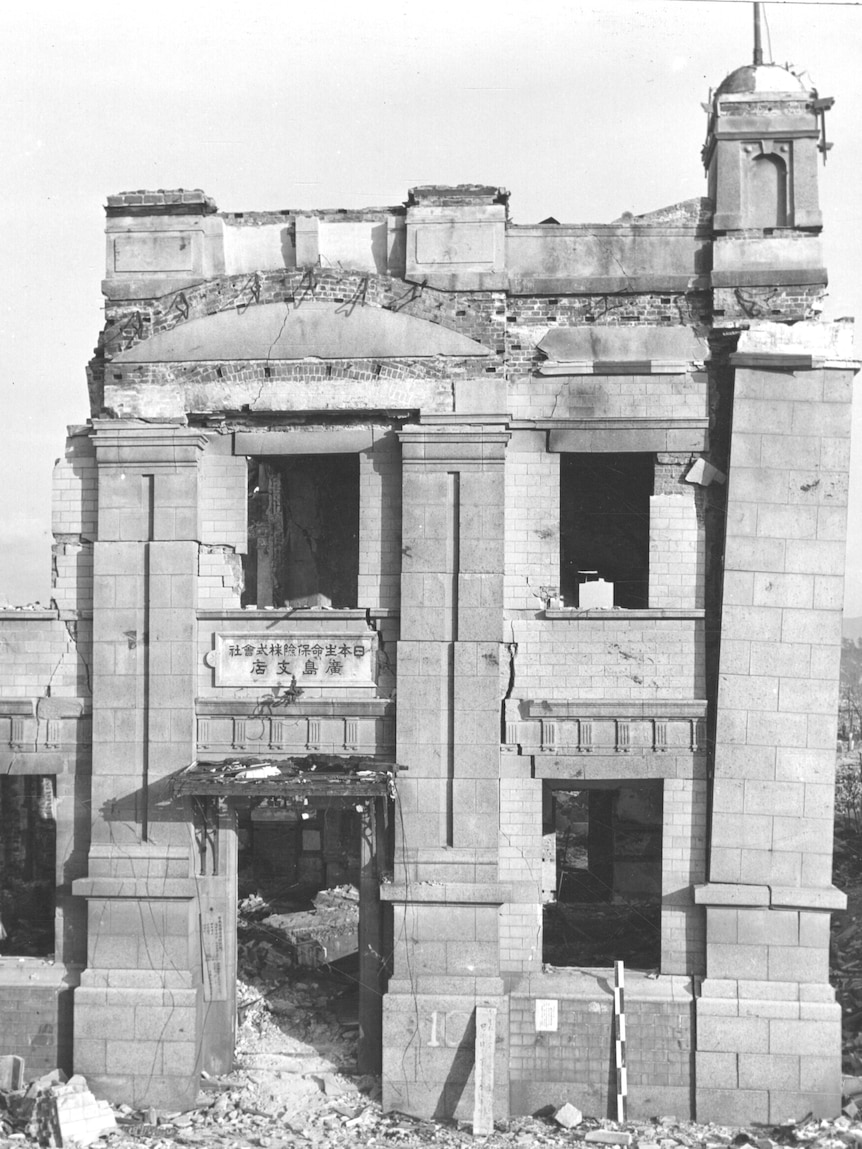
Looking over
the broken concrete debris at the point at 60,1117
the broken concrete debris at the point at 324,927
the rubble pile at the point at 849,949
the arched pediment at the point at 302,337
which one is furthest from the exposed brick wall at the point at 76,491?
the rubble pile at the point at 849,949

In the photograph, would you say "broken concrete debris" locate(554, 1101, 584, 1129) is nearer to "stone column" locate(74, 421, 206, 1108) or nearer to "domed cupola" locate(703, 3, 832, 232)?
"stone column" locate(74, 421, 206, 1108)

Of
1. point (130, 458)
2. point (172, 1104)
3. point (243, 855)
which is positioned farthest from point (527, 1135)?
point (243, 855)

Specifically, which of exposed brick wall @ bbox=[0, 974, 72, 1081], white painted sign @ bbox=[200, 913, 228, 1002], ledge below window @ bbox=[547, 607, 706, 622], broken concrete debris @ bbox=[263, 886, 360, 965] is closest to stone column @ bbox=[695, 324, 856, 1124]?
ledge below window @ bbox=[547, 607, 706, 622]

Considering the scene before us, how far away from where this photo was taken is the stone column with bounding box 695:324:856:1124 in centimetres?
1110

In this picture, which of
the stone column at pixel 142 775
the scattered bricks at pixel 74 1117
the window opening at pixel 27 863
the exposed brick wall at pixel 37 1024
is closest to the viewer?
the scattered bricks at pixel 74 1117

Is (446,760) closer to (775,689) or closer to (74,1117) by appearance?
(775,689)

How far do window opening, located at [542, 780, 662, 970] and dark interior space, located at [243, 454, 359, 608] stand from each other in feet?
14.7

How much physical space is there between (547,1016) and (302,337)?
7411 mm

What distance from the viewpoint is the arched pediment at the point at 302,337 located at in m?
11.6

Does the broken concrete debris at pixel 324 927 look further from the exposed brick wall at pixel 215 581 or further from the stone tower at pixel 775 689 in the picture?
the stone tower at pixel 775 689

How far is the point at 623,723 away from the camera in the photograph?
1140cm

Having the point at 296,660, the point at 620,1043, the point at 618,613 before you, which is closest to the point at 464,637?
the point at 618,613

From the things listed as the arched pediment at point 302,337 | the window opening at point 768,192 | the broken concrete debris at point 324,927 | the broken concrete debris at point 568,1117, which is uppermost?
the window opening at point 768,192

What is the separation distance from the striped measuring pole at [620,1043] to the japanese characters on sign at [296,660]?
3.94 metres
